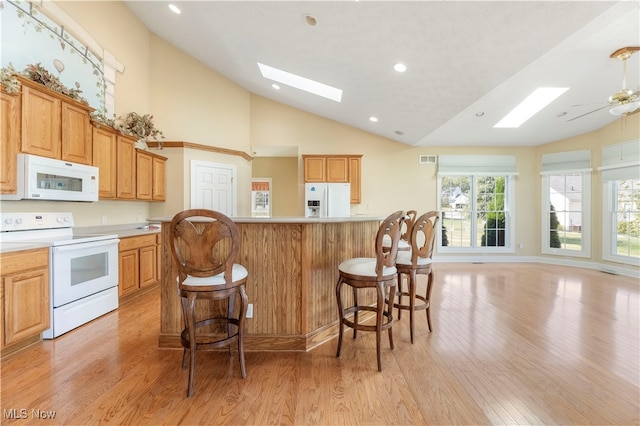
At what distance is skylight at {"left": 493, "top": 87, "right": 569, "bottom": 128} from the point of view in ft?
13.7

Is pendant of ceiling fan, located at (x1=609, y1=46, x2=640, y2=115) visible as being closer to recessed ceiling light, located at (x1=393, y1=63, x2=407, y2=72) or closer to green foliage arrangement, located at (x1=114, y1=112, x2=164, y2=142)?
recessed ceiling light, located at (x1=393, y1=63, x2=407, y2=72)

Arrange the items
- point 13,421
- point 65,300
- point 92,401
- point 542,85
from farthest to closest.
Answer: point 542,85 < point 65,300 < point 92,401 < point 13,421

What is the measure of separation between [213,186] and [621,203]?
25.5 ft

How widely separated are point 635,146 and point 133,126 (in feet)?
27.4

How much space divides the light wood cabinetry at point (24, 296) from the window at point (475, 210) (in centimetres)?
650

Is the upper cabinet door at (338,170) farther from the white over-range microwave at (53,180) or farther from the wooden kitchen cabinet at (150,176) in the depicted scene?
the white over-range microwave at (53,180)

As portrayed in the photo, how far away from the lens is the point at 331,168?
590 cm

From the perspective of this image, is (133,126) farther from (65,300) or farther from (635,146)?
(635,146)

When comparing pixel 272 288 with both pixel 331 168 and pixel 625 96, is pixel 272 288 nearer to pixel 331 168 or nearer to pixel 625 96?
pixel 331 168

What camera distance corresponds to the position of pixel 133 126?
169 inches

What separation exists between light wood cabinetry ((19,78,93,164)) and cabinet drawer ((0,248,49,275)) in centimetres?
95

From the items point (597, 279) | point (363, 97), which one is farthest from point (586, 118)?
point (363, 97)

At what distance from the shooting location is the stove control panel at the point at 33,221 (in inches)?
99.8

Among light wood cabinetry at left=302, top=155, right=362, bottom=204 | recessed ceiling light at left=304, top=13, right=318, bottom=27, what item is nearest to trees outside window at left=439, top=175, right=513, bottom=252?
light wood cabinetry at left=302, top=155, right=362, bottom=204
